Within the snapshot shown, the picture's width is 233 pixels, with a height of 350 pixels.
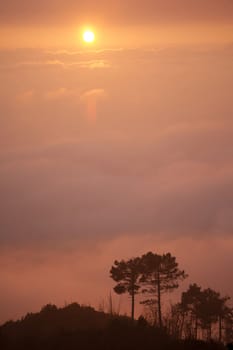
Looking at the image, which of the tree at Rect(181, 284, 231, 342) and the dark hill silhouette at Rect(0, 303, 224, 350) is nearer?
the dark hill silhouette at Rect(0, 303, 224, 350)

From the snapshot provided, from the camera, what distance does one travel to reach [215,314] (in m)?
81.6

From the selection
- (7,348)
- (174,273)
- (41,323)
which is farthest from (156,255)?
(7,348)

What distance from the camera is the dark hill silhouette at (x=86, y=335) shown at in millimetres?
57250

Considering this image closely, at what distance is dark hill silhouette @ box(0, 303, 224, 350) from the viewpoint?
188 feet

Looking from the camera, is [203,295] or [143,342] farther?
[203,295]

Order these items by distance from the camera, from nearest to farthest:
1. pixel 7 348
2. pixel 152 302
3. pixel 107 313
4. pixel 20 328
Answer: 1. pixel 7 348
2. pixel 20 328
3. pixel 107 313
4. pixel 152 302

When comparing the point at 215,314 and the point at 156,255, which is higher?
the point at 156,255

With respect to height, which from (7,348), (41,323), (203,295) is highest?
(203,295)

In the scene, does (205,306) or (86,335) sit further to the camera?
(205,306)

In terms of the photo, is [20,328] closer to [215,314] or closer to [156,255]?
[156,255]

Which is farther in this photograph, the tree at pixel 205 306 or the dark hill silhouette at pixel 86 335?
the tree at pixel 205 306

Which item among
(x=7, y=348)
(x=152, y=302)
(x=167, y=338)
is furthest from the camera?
(x=152, y=302)

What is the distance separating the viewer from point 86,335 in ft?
196

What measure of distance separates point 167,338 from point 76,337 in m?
8.46
